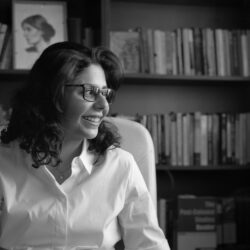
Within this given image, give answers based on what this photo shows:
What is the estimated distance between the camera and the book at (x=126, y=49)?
2621 millimetres

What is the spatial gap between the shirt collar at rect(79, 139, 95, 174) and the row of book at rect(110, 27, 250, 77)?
1.18 metres

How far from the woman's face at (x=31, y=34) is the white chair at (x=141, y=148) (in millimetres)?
1055

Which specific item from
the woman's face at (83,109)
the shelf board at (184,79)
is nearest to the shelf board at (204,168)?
the shelf board at (184,79)

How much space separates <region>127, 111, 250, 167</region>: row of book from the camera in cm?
266

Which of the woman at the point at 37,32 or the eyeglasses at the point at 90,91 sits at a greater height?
the woman at the point at 37,32

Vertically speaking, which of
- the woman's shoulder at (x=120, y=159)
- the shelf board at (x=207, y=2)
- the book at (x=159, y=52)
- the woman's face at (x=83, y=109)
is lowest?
the woman's shoulder at (x=120, y=159)

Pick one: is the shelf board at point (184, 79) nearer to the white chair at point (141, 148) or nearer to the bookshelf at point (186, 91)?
the bookshelf at point (186, 91)

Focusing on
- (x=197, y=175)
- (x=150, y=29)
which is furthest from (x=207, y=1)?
(x=197, y=175)

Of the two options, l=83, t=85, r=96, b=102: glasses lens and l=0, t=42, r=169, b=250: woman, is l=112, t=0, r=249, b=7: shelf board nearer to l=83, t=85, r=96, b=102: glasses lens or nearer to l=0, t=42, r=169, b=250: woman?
l=0, t=42, r=169, b=250: woman

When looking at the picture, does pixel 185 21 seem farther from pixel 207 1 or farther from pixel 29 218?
pixel 29 218

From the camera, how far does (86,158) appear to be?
146 cm

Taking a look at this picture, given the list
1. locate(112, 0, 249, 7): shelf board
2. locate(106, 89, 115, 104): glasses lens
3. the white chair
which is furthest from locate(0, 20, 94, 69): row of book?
locate(106, 89, 115, 104): glasses lens

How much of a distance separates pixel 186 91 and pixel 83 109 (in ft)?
5.23

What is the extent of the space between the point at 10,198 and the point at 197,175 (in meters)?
1.70
